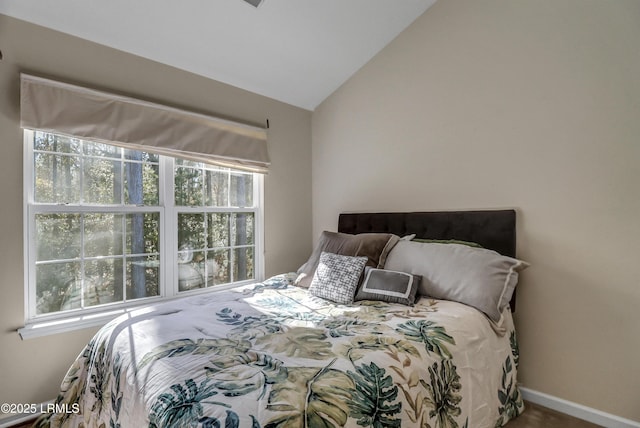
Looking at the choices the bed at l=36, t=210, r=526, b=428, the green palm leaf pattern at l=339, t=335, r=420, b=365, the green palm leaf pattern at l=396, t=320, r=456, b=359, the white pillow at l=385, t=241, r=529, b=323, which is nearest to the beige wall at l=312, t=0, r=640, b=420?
the bed at l=36, t=210, r=526, b=428

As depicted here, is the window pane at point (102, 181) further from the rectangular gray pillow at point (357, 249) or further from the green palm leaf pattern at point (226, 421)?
the green palm leaf pattern at point (226, 421)

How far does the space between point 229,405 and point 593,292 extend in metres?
2.17

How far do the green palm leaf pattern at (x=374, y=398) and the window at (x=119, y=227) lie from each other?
1.97 metres

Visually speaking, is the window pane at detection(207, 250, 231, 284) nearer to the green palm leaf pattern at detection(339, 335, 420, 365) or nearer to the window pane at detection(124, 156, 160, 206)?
the window pane at detection(124, 156, 160, 206)

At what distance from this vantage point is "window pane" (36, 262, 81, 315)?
198cm

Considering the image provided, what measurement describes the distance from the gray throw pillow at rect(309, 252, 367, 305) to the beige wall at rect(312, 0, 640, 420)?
898 millimetres

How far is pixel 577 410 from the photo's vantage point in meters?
1.92

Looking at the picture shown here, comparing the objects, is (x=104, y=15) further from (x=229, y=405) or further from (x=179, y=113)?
(x=229, y=405)

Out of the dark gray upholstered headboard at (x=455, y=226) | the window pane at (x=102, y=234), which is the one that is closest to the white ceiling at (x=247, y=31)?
the window pane at (x=102, y=234)

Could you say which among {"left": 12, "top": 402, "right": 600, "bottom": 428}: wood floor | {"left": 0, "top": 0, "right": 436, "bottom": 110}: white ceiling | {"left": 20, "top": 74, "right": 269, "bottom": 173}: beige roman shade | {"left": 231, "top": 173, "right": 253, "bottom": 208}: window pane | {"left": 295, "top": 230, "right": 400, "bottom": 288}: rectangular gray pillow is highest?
{"left": 0, "top": 0, "right": 436, "bottom": 110}: white ceiling

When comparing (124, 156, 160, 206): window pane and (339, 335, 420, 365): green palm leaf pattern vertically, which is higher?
(124, 156, 160, 206): window pane

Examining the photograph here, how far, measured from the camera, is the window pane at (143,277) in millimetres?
2334

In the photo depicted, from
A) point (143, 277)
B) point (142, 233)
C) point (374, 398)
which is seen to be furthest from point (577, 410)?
point (142, 233)

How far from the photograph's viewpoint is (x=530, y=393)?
208 cm
